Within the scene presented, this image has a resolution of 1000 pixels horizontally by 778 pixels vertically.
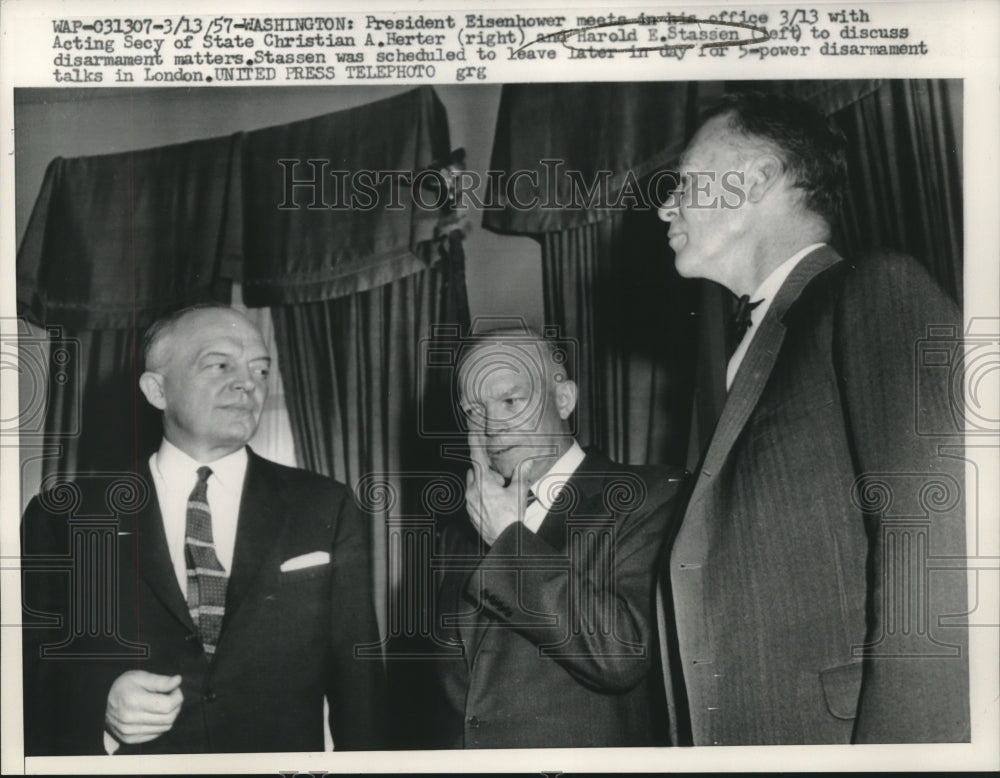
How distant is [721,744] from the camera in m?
3.10

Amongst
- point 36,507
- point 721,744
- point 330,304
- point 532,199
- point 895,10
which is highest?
point 895,10

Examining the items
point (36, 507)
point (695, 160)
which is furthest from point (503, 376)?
point (36, 507)

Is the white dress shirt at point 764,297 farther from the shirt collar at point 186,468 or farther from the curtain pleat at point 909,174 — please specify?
the shirt collar at point 186,468

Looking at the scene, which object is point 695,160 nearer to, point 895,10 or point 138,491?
point 895,10

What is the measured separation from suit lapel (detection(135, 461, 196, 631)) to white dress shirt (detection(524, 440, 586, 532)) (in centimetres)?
107

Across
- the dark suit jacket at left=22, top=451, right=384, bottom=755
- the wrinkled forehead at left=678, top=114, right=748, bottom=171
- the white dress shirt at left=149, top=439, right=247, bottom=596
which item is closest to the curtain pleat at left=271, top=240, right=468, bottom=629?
the dark suit jacket at left=22, top=451, right=384, bottom=755

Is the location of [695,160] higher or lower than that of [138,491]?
higher

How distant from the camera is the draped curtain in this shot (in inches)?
123

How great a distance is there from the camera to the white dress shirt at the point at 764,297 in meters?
3.09

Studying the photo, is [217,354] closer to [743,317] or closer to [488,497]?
[488,497]

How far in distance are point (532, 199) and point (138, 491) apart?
150 cm

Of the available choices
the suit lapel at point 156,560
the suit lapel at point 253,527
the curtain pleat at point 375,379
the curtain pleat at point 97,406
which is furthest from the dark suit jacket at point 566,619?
the curtain pleat at point 97,406

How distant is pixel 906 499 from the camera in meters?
3.09

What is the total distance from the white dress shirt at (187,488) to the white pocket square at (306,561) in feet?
0.59
